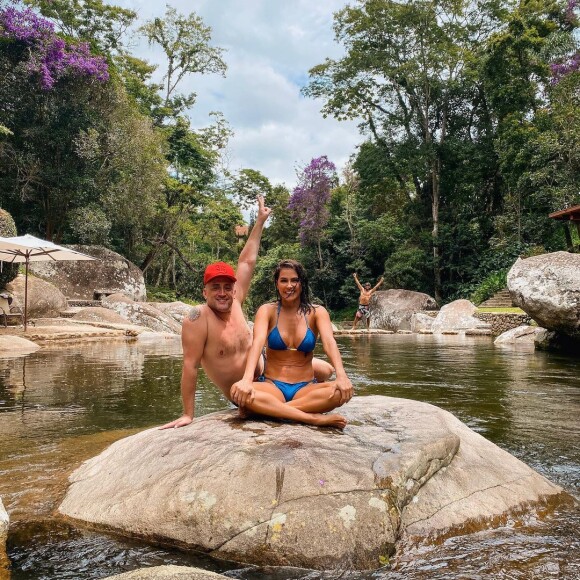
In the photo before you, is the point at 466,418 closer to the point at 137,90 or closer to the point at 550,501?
the point at 550,501

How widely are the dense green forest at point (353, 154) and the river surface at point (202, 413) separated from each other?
12264 millimetres

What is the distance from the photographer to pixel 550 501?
294 centimetres

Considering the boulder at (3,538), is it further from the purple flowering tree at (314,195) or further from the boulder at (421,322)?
the purple flowering tree at (314,195)

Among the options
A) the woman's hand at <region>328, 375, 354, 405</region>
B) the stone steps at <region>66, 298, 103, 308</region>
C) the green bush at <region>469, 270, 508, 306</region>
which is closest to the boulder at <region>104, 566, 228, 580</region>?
the woman's hand at <region>328, 375, 354, 405</region>

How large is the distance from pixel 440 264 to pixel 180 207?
13205 millimetres

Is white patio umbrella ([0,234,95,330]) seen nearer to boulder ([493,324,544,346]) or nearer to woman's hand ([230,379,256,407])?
woman's hand ([230,379,256,407])

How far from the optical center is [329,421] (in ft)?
10.4

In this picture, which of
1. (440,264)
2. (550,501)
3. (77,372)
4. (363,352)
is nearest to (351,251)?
(440,264)

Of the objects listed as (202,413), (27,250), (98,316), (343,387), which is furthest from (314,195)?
(343,387)

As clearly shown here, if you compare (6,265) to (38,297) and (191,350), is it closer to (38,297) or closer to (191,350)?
(38,297)

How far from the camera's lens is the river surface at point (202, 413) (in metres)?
2.27

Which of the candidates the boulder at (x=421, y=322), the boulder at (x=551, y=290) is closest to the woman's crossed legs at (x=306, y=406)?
the boulder at (x=551, y=290)

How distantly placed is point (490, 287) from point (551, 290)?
40.8ft

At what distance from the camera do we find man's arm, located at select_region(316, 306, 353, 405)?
3.15m
